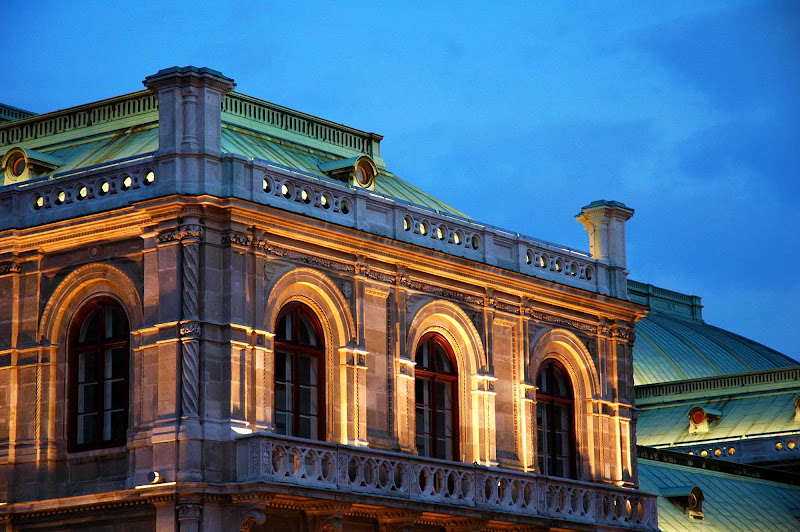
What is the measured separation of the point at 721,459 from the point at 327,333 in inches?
1309

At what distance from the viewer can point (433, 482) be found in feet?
167

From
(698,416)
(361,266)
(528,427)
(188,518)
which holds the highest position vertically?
(698,416)

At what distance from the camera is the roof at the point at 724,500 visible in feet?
226

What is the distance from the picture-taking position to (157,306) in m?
47.1

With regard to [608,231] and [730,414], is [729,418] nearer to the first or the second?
[730,414]

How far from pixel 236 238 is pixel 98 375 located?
5.04 m

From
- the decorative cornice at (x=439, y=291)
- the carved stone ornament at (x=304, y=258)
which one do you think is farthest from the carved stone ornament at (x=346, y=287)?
the decorative cornice at (x=439, y=291)

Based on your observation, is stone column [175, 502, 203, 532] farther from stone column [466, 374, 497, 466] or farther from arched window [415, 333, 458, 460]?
stone column [466, 374, 497, 466]

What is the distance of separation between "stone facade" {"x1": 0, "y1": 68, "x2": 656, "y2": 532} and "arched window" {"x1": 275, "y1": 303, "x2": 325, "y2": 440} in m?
0.19

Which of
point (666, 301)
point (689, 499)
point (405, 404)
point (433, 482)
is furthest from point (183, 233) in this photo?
point (666, 301)

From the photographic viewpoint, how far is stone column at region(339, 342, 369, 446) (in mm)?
50062

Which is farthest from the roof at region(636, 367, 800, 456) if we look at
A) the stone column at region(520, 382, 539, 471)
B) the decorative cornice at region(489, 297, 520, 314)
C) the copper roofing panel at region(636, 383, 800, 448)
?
the decorative cornice at region(489, 297, 520, 314)

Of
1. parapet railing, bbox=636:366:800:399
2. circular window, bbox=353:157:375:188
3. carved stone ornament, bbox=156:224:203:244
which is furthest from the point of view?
parapet railing, bbox=636:366:800:399

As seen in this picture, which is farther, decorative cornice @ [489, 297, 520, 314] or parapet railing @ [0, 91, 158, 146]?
parapet railing @ [0, 91, 158, 146]
